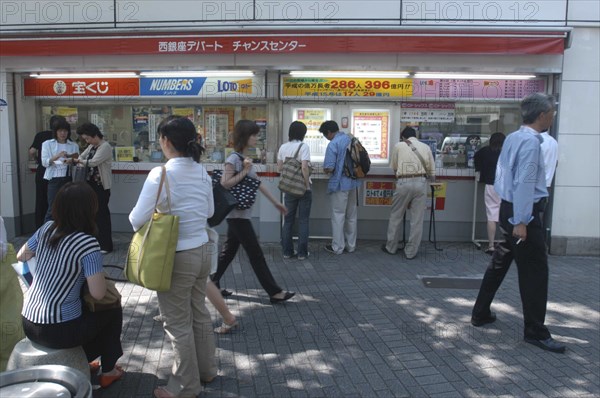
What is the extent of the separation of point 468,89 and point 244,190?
445 cm

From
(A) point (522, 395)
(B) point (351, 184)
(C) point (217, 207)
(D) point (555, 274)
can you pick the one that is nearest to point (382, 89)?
(B) point (351, 184)

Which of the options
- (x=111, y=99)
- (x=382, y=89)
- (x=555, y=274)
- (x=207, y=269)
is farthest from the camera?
(x=111, y=99)

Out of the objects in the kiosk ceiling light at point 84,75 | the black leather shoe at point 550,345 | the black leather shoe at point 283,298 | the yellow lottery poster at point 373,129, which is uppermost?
the kiosk ceiling light at point 84,75

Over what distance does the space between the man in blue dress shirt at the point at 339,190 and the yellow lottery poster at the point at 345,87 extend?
766 mm

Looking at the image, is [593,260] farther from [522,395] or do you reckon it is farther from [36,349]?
[36,349]

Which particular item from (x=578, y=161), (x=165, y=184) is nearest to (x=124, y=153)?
(x=165, y=184)

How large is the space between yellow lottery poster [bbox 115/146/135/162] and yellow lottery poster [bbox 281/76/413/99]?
9.06 ft

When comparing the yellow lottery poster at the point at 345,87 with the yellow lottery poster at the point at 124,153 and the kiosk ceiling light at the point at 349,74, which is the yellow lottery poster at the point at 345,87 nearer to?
the kiosk ceiling light at the point at 349,74

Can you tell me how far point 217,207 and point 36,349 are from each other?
163cm

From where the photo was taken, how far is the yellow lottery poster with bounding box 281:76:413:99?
24.5ft

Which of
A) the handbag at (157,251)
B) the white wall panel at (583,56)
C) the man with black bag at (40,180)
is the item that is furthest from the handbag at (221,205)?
the white wall panel at (583,56)

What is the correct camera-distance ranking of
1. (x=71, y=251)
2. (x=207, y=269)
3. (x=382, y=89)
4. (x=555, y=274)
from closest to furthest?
(x=71, y=251) → (x=207, y=269) → (x=555, y=274) → (x=382, y=89)

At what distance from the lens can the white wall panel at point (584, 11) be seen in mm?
6863

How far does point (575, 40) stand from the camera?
693 centimetres
